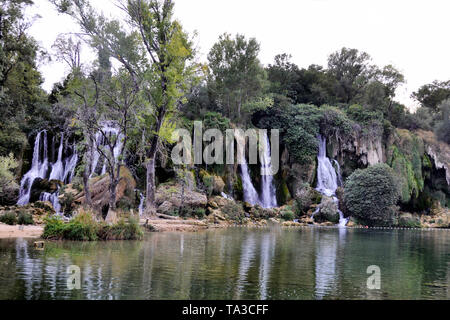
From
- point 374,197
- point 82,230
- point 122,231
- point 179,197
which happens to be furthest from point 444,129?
point 82,230

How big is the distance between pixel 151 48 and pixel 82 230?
14.1m

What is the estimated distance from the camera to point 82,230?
15.2 m

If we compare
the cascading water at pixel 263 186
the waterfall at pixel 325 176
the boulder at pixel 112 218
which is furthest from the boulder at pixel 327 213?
the boulder at pixel 112 218

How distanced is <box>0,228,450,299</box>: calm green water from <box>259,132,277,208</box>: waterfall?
22563 mm

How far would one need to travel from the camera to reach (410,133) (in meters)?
49.1

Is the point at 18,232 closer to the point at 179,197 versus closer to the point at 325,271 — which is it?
the point at 179,197

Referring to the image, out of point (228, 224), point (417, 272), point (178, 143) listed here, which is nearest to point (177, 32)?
point (178, 143)

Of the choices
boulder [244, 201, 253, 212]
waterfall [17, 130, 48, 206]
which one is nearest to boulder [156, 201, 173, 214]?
boulder [244, 201, 253, 212]

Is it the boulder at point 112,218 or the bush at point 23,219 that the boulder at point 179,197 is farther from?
the boulder at point 112,218

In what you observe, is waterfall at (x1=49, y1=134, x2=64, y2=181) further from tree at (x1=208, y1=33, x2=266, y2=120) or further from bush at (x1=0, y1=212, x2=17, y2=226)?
tree at (x1=208, y1=33, x2=266, y2=120)

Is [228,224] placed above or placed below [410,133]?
below
